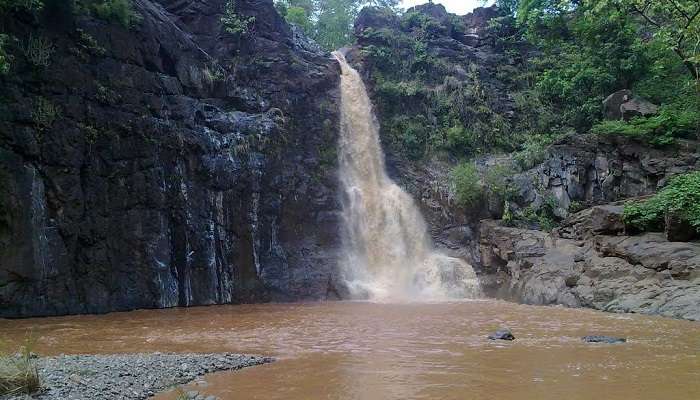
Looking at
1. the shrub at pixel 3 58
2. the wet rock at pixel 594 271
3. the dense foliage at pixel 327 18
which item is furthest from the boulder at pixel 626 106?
the shrub at pixel 3 58

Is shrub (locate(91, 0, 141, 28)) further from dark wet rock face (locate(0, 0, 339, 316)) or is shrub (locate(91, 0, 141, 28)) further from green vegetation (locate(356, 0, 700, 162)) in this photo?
green vegetation (locate(356, 0, 700, 162))

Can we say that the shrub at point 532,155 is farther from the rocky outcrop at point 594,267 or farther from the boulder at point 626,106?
the rocky outcrop at point 594,267

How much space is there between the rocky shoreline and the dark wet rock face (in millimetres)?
8336

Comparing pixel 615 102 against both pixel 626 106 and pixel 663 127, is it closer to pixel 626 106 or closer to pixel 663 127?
pixel 626 106

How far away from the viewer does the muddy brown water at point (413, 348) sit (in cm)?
669

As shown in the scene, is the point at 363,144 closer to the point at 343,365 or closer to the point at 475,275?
the point at 475,275

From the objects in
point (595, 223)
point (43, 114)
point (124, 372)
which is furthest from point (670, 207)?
point (43, 114)

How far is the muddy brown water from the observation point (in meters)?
6.69

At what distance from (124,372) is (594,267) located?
13.7m

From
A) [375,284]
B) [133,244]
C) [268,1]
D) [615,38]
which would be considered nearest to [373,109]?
[268,1]

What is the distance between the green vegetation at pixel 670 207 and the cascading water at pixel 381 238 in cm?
643

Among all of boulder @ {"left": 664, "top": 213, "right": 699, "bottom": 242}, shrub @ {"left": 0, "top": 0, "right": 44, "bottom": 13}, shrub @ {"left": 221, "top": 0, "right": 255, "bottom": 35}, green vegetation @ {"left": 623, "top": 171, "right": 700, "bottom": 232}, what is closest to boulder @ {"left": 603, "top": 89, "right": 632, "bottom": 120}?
green vegetation @ {"left": 623, "top": 171, "right": 700, "bottom": 232}

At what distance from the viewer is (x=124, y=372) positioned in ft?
24.9

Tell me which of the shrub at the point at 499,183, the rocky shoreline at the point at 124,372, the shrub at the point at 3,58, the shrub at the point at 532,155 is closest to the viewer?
the rocky shoreline at the point at 124,372
